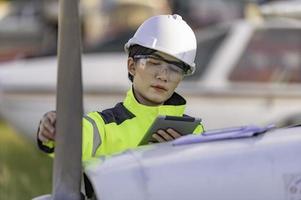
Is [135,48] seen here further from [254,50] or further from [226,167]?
[254,50]

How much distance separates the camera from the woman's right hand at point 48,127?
3186mm

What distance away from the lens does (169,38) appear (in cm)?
337

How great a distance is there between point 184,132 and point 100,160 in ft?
1.34

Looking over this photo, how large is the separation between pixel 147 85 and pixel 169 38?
17 centimetres

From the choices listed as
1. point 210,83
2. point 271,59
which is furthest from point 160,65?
point 271,59

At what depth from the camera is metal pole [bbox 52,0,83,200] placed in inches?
118

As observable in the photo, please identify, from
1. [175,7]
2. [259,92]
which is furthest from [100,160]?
[175,7]

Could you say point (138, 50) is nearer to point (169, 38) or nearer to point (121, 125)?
point (169, 38)

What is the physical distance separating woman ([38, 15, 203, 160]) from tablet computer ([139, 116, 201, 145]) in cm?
2

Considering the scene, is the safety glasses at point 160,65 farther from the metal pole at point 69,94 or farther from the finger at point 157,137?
the metal pole at point 69,94

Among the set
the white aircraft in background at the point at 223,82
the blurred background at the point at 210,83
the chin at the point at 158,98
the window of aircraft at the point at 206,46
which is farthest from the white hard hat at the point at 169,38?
the window of aircraft at the point at 206,46

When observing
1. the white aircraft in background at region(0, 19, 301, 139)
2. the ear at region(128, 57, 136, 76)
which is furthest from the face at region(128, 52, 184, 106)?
the white aircraft in background at region(0, 19, 301, 139)

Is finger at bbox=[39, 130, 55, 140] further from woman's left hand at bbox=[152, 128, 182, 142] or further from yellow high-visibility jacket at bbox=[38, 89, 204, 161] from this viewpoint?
woman's left hand at bbox=[152, 128, 182, 142]

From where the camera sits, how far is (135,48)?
3.44m
